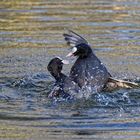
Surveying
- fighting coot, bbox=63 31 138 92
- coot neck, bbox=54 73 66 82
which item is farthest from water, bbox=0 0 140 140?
coot neck, bbox=54 73 66 82

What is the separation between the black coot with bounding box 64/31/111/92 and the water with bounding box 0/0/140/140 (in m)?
0.24

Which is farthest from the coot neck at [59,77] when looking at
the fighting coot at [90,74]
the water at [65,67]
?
the water at [65,67]

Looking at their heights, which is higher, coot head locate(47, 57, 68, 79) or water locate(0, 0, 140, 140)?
coot head locate(47, 57, 68, 79)

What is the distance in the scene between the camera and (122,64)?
1255cm

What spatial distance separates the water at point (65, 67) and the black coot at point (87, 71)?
0.24 metres

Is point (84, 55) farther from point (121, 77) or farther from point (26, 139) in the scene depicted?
point (26, 139)

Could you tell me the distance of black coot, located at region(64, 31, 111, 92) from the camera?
429 inches

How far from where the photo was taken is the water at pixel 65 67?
9062mm

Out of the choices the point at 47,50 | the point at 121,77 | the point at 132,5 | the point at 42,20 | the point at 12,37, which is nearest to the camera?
the point at 121,77

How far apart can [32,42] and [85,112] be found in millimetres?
4454

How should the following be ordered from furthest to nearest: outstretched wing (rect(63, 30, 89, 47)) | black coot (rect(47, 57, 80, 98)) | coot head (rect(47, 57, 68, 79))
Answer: outstretched wing (rect(63, 30, 89, 47)) → coot head (rect(47, 57, 68, 79)) → black coot (rect(47, 57, 80, 98))

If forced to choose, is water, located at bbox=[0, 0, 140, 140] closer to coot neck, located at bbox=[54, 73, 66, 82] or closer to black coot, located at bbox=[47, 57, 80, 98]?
black coot, located at bbox=[47, 57, 80, 98]

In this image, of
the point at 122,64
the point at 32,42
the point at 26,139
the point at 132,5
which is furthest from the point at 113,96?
the point at 132,5

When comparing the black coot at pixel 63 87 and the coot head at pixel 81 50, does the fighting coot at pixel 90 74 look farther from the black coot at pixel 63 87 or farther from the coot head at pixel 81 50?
the black coot at pixel 63 87
